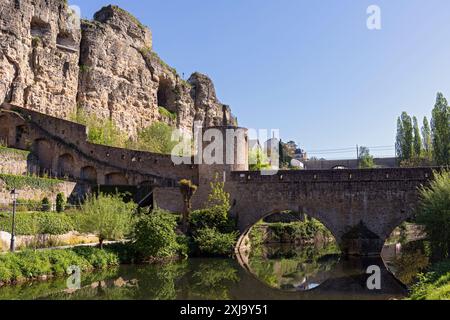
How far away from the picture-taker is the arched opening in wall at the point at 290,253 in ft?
64.7

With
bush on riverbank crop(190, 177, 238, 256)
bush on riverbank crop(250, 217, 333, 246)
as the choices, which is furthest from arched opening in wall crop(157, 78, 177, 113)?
bush on riverbank crop(190, 177, 238, 256)

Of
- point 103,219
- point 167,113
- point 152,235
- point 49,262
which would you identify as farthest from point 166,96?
point 49,262

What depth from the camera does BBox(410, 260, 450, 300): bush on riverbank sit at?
374 inches

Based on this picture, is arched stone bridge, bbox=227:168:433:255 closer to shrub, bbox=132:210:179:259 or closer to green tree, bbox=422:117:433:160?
shrub, bbox=132:210:179:259

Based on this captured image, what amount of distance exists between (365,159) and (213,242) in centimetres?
3558

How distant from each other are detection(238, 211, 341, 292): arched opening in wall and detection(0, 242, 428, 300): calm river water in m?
0.05

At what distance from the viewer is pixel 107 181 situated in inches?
1281

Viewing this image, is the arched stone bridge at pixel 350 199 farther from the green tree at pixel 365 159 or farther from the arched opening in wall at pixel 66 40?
the green tree at pixel 365 159

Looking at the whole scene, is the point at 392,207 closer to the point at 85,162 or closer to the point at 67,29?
the point at 85,162

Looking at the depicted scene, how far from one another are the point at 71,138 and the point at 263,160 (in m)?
Result: 18.5

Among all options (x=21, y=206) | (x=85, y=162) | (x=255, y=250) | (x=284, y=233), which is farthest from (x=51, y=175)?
(x=284, y=233)

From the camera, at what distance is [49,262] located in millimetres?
17500

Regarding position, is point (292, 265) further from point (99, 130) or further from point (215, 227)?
point (99, 130)

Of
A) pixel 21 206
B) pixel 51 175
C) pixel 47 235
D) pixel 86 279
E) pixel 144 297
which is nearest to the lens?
pixel 144 297
